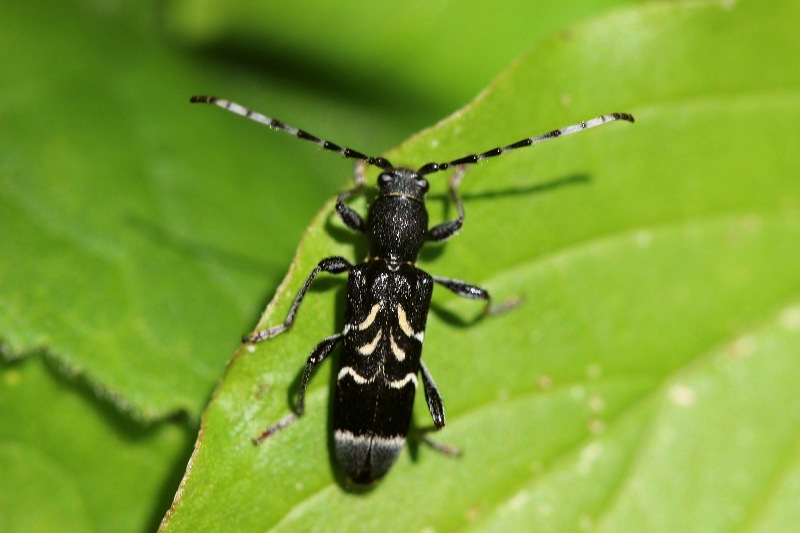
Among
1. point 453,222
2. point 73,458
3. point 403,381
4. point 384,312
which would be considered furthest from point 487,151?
point 73,458

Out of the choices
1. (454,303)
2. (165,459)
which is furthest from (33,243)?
(454,303)

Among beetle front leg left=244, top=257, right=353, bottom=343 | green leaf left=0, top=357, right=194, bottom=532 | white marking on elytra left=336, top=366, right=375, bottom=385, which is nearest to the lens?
beetle front leg left=244, top=257, right=353, bottom=343

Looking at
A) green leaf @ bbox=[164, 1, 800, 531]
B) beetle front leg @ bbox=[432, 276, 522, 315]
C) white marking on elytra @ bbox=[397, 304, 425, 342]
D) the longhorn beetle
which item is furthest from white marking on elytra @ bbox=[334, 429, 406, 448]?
beetle front leg @ bbox=[432, 276, 522, 315]

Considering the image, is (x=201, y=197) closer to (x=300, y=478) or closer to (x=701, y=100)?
(x=300, y=478)

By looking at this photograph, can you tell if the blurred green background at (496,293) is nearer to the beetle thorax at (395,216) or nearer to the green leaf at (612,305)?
the green leaf at (612,305)

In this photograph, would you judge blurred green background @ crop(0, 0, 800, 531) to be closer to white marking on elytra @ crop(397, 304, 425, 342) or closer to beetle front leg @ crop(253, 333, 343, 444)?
beetle front leg @ crop(253, 333, 343, 444)
